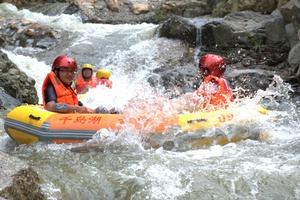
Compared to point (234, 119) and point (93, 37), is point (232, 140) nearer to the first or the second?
point (234, 119)

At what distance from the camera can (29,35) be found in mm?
14297

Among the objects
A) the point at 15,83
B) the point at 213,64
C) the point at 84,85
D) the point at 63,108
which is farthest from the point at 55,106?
the point at 84,85

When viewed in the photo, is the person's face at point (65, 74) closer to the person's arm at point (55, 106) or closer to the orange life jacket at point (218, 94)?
the person's arm at point (55, 106)

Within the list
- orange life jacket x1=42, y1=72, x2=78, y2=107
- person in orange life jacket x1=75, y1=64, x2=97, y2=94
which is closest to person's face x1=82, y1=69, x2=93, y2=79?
person in orange life jacket x1=75, y1=64, x2=97, y2=94

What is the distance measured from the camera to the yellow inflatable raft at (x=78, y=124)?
19.9ft

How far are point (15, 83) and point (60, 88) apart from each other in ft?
9.74

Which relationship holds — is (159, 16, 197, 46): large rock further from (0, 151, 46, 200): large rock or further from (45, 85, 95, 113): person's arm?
(0, 151, 46, 200): large rock

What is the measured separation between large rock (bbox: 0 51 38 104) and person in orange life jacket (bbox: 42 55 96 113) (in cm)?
273

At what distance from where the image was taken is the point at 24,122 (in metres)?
6.36

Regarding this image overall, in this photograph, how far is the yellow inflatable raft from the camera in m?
6.05

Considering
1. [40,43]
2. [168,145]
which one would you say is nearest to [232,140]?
[168,145]

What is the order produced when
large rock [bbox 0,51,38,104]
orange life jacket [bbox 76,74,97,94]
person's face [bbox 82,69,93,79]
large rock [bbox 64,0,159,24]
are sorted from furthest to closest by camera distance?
large rock [bbox 64,0,159,24] < person's face [bbox 82,69,93,79] < orange life jacket [bbox 76,74,97,94] < large rock [bbox 0,51,38,104]

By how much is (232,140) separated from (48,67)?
7.20 metres

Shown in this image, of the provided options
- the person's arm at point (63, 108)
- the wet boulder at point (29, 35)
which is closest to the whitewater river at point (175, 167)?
the person's arm at point (63, 108)
